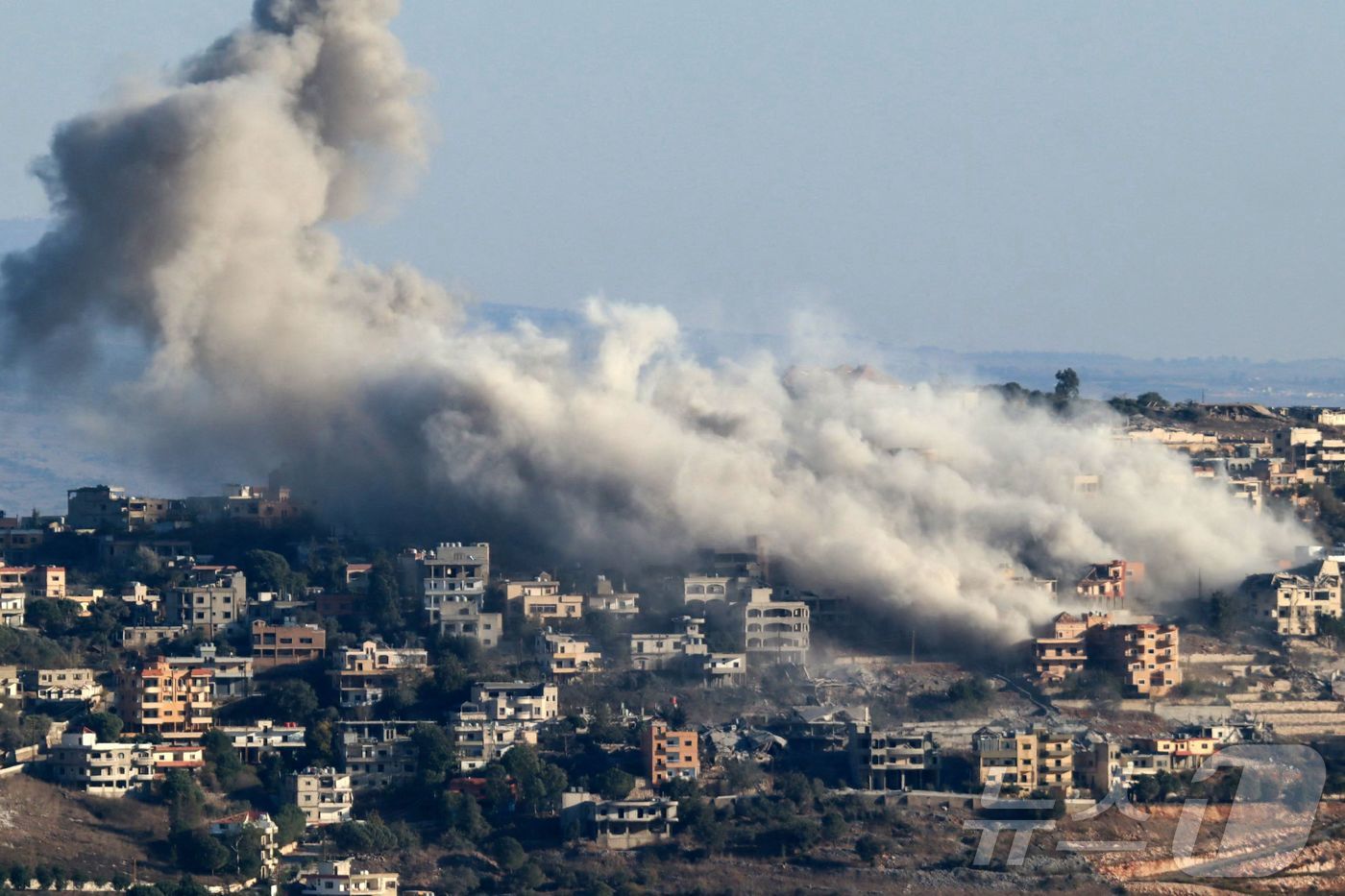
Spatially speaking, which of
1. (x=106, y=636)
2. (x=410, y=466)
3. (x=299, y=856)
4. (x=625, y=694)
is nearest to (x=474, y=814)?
(x=299, y=856)

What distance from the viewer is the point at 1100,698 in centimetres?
4809

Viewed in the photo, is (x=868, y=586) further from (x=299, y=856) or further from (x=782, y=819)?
(x=299, y=856)

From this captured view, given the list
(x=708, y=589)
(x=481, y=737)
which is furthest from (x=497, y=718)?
(x=708, y=589)

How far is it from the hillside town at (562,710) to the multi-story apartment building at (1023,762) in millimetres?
37

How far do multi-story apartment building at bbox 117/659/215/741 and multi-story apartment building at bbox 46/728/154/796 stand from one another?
1460 millimetres

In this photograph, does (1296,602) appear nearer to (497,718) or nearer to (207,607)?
(497,718)

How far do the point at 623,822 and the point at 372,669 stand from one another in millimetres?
6235

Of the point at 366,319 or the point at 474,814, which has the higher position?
the point at 366,319

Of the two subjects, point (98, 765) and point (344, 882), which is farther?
point (98, 765)

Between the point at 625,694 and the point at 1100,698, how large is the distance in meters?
6.35

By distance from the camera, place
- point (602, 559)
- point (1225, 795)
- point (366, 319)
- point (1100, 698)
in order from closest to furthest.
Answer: point (1225, 795)
point (1100, 698)
point (602, 559)
point (366, 319)

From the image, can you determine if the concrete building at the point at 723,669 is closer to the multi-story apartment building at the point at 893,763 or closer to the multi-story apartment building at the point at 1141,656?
the multi-story apartment building at the point at 893,763

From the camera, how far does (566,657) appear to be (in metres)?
48.5

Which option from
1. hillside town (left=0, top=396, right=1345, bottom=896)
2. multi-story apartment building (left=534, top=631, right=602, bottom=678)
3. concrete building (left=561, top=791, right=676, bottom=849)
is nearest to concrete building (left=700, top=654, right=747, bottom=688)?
hillside town (left=0, top=396, right=1345, bottom=896)
